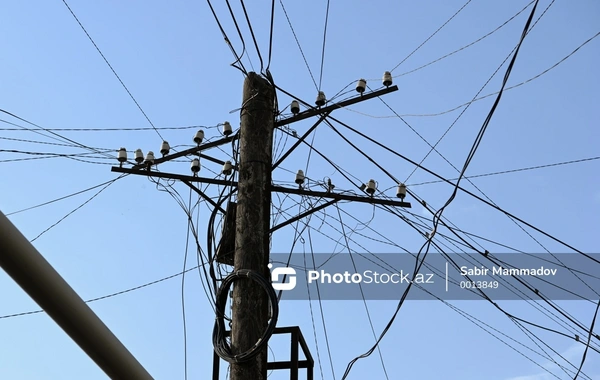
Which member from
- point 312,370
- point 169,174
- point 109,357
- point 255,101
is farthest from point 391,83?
point 109,357

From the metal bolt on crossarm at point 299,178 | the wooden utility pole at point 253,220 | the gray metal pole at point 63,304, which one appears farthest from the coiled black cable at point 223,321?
the gray metal pole at point 63,304

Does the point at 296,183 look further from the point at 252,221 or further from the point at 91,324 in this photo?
the point at 91,324

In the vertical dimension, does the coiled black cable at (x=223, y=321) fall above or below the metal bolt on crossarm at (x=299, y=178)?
below

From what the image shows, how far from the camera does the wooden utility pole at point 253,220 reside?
6613 mm

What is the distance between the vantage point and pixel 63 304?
9.85 ft

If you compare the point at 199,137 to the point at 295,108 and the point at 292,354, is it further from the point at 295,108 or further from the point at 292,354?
the point at 292,354

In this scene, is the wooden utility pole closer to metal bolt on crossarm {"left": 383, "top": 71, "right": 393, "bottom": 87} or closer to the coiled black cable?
the coiled black cable

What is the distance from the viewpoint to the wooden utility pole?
21.7ft

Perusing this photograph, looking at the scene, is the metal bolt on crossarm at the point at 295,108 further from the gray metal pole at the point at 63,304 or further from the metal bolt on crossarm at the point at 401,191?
the gray metal pole at the point at 63,304

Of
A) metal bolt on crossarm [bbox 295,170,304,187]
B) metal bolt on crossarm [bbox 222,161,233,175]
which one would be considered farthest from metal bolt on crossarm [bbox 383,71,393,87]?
metal bolt on crossarm [bbox 222,161,233,175]

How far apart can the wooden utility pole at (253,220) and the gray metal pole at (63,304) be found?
10.3 ft

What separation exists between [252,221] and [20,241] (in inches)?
171

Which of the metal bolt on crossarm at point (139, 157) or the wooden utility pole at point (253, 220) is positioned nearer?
the wooden utility pole at point (253, 220)

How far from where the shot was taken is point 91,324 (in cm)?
317
